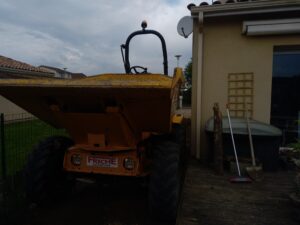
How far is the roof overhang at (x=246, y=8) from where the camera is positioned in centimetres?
536

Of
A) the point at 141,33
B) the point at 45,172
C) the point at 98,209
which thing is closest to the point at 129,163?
the point at 98,209

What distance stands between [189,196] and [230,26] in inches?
148

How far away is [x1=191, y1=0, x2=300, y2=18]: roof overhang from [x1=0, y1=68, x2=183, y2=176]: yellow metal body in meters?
2.94

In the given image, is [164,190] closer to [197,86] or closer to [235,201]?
[235,201]

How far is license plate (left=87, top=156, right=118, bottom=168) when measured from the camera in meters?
3.45

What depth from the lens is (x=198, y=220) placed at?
3.12m

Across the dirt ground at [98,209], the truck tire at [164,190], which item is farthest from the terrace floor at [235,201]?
the dirt ground at [98,209]

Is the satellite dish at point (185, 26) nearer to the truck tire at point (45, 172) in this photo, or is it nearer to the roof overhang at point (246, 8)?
the roof overhang at point (246, 8)

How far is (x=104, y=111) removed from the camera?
302 cm

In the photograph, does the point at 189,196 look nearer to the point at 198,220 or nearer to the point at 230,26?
the point at 198,220

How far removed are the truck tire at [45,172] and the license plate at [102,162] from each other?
60 centimetres

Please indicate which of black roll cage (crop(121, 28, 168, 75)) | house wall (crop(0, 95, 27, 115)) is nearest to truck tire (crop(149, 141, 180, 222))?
black roll cage (crop(121, 28, 168, 75))

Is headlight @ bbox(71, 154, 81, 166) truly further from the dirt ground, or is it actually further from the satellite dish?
the satellite dish

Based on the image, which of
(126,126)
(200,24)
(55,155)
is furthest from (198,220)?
(200,24)
